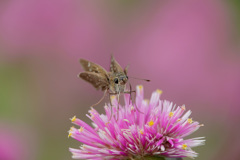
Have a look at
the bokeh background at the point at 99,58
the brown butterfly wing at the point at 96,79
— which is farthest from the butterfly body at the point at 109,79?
the bokeh background at the point at 99,58

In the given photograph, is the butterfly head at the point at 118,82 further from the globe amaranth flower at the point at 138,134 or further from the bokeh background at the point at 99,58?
the bokeh background at the point at 99,58

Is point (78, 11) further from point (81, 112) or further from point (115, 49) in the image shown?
point (81, 112)

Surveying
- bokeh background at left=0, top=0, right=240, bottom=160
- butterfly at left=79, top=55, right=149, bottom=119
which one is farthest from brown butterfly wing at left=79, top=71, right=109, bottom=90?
bokeh background at left=0, top=0, right=240, bottom=160

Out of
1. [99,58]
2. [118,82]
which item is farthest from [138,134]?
[99,58]

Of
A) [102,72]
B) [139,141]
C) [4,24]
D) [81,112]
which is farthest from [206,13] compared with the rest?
[139,141]

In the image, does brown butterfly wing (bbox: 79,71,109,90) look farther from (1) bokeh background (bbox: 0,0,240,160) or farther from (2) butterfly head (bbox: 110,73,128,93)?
(1) bokeh background (bbox: 0,0,240,160)
